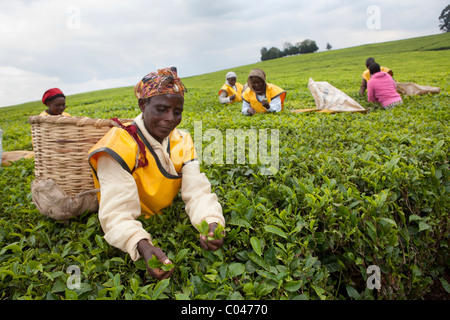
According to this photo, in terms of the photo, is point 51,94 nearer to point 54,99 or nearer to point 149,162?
point 54,99

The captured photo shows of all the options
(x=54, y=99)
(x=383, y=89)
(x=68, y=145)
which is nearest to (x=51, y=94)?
(x=54, y=99)

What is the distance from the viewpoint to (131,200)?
1787mm

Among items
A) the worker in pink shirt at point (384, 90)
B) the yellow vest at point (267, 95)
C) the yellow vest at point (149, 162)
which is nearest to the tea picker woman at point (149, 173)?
the yellow vest at point (149, 162)

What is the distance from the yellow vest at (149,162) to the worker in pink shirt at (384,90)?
18.8 ft

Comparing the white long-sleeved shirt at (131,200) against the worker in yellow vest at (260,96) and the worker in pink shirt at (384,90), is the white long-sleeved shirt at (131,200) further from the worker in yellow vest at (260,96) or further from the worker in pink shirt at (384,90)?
the worker in pink shirt at (384,90)

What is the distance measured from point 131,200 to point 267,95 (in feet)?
17.4

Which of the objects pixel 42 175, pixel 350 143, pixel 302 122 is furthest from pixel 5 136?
pixel 350 143

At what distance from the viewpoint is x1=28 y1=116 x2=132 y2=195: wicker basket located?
2.09 meters

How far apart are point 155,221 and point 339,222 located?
1254mm

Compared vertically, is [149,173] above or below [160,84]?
below

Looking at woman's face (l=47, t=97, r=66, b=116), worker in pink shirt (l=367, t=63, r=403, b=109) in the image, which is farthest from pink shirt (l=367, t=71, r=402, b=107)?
woman's face (l=47, t=97, r=66, b=116)

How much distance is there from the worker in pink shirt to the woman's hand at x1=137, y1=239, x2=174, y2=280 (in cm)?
633
